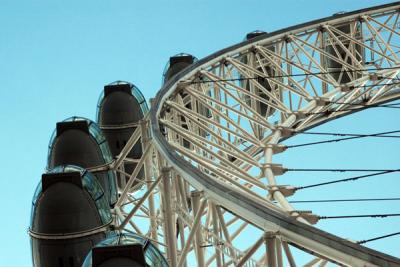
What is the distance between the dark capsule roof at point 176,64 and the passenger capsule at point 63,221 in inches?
780

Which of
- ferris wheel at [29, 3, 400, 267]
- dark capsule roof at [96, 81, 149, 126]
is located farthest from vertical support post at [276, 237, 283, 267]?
dark capsule roof at [96, 81, 149, 126]

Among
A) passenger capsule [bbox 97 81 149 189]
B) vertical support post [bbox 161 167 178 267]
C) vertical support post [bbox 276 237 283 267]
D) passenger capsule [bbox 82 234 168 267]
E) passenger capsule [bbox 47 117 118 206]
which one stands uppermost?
passenger capsule [bbox 97 81 149 189]

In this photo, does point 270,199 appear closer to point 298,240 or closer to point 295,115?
point 298,240

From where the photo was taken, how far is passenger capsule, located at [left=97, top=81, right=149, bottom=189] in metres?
43.1

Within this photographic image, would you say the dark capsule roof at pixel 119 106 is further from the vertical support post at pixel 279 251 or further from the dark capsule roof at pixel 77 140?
the vertical support post at pixel 279 251

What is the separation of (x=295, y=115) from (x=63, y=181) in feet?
43.7

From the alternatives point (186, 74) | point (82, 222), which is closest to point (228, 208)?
point (82, 222)

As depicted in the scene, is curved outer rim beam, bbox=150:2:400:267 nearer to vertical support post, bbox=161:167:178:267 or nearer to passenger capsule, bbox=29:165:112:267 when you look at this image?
vertical support post, bbox=161:167:178:267

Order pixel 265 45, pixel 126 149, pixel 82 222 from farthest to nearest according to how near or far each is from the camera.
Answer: pixel 265 45
pixel 126 149
pixel 82 222

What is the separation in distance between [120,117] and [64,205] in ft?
45.6

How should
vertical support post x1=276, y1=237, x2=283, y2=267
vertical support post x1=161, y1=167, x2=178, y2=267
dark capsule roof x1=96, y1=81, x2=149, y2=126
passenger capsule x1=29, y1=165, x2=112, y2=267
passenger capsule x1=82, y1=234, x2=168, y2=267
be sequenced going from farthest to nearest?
dark capsule roof x1=96, y1=81, x2=149, y2=126 → passenger capsule x1=29, y1=165, x2=112, y2=267 → vertical support post x1=161, y1=167, x2=178, y2=267 → passenger capsule x1=82, y1=234, x2=168, y2=267 → vertical support post x1=276, y1=237, x2=283, y2=267

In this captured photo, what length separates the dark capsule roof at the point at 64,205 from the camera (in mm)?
29797

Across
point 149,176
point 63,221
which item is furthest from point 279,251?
point 149,176

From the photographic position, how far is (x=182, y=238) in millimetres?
31859
